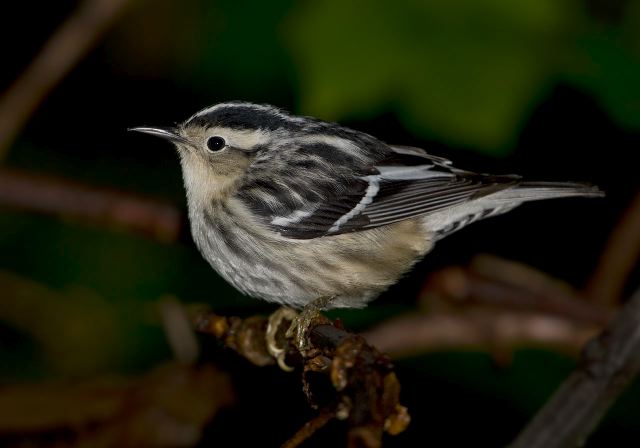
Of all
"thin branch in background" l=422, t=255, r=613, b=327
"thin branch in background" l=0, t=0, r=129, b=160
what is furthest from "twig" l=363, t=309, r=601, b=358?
"thin branch in background" l=0, t=0, r=129, b=160

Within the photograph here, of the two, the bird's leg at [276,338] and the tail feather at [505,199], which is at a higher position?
the tail feather at [505,199]

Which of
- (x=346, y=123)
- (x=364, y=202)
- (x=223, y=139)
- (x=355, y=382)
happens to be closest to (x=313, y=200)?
(x=364, y=202)

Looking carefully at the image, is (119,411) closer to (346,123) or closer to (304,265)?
(304,265)

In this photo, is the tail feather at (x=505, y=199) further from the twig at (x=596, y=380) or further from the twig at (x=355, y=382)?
the twig at (x=355, y=382)

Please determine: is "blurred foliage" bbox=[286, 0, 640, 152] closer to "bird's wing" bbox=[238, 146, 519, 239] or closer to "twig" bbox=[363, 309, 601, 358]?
"bird's wing" bbox=[238, 146, 519, 239]

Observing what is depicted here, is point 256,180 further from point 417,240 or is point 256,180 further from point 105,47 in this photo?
point 105,47

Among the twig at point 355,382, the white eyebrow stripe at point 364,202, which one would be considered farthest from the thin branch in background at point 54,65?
the twig at point 355,382

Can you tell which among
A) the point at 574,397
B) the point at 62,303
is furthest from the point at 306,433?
the point at 62,303
